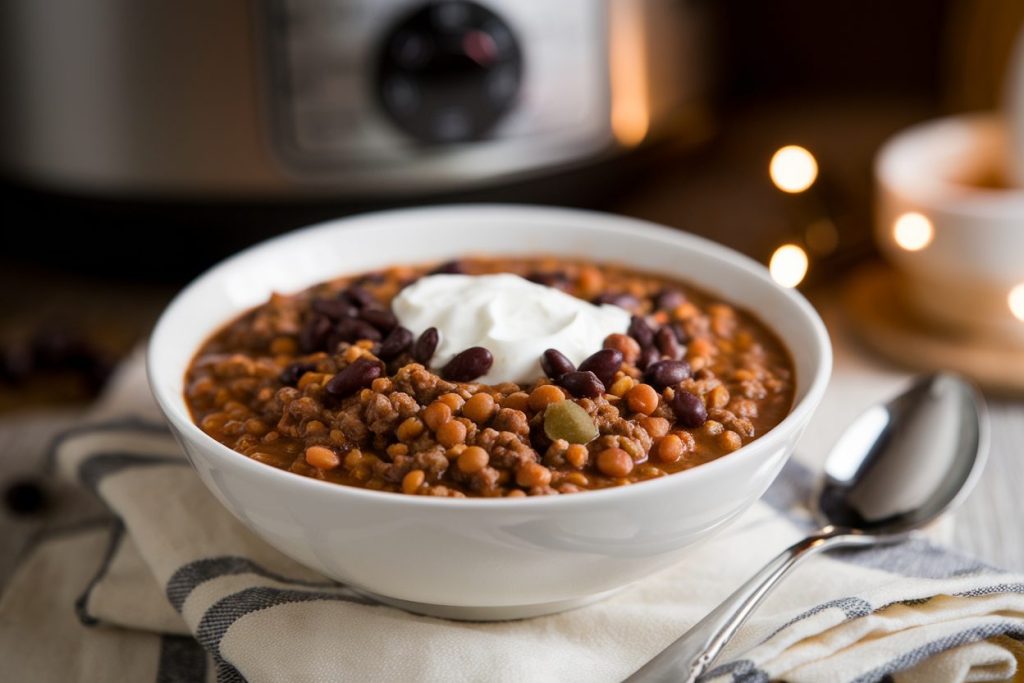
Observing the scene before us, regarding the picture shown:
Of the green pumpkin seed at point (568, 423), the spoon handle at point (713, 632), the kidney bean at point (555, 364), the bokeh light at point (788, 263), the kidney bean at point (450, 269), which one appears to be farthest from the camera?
the bokeh light at point (788, 263)

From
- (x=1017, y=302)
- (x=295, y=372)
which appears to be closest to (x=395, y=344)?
(x=295, y=372)

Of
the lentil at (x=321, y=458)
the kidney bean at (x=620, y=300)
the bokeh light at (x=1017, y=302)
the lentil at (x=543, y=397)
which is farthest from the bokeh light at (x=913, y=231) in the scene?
the lentil at (x=321, y=458)

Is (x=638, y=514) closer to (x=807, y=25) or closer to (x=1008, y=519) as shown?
(x=1008, y=519)

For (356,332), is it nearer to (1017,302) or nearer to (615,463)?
(615,463)

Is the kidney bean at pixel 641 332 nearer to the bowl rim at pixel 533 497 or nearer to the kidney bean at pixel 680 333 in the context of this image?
the kidney bean at pixel 680 333

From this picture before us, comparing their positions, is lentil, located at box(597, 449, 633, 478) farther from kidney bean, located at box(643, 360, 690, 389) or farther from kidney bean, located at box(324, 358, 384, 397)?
kidney bean, located at box(324, 358, 384, 397)

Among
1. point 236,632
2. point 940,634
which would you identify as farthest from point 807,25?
point 236,632

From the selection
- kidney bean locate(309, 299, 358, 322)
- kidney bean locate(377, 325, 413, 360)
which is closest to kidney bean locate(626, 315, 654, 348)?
kidney bean locate(377, 325, 413, 360)
